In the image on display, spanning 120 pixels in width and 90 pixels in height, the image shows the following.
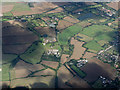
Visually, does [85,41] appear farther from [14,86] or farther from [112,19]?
[14,86]

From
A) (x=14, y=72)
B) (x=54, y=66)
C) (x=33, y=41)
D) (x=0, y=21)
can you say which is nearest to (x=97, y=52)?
(x=54, y=66)

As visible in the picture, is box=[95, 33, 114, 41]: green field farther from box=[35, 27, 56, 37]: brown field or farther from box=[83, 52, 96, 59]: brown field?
box=[35, 27, 56, 37]: brown field

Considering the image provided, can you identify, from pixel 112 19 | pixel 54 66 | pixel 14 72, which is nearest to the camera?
pixel 14 72

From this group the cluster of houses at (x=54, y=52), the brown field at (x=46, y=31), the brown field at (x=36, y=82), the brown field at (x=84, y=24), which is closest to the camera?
the brown field at (x=36, y=82)

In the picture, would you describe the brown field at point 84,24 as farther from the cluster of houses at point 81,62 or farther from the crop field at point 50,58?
the crop field at point 50,58

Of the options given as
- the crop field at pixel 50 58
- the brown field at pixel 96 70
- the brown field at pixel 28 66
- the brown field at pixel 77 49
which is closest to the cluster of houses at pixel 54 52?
the crop field at pixel 50 58
